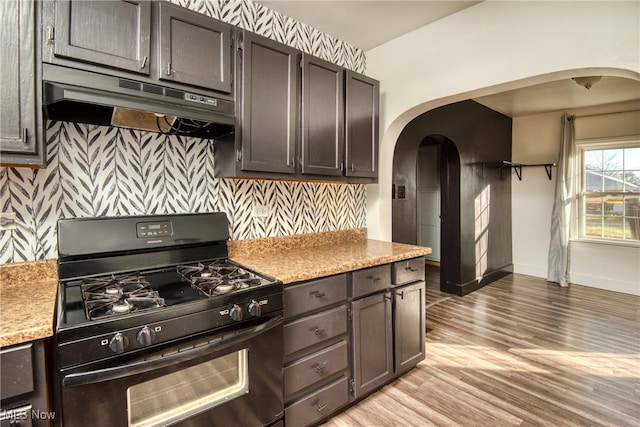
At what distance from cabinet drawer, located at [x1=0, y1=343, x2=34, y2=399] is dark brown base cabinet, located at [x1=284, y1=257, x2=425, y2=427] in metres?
0.98

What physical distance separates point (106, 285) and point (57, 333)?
474 millimetres

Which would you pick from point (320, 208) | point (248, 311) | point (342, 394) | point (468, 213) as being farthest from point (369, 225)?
point (468, 213)

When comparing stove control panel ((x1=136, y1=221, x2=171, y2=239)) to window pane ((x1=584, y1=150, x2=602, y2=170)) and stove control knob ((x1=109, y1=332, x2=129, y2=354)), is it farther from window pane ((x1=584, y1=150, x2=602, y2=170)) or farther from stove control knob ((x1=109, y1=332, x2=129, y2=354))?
window pane ((x1=584, y1=150, x2=602, y2=170))

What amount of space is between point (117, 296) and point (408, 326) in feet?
6.06

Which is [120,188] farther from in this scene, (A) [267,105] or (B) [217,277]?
(A) [267,105]

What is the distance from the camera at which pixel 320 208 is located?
104 inches

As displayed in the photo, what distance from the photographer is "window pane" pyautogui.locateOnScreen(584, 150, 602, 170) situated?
4699 mm

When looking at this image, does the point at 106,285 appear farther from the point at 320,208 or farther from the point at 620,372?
the point at 620,372

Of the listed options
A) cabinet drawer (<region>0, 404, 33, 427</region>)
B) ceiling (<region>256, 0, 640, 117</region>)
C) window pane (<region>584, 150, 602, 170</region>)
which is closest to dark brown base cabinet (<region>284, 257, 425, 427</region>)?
cabinet drawer (<region>0, 404, 33, 427</region>)

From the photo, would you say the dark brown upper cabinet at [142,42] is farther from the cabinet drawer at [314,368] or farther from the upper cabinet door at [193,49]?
the cabinet drawer at [314,368]

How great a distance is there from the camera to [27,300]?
1248mm

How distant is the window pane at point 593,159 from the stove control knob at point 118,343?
622 centimetres

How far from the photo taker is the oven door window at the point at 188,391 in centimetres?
118

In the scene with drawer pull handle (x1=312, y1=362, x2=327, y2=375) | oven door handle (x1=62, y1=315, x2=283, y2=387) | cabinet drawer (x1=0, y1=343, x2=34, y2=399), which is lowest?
drawer pull handle (x1=312, y1=362, x2=327, y2=375)
